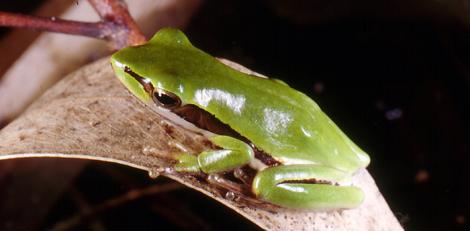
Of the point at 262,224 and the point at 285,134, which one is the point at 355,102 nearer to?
the point at 285,134

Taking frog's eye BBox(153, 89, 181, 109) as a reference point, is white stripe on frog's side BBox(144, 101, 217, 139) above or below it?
below

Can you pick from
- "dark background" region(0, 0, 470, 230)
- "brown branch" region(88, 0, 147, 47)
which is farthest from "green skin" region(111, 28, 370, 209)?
"dark background" region(0, 0, 470, 230)

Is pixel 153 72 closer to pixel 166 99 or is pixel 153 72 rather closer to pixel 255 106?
pixel 166 99

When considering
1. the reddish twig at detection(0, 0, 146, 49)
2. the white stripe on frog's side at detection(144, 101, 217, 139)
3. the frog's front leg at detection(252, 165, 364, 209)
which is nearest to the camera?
the frog's front leg at detection(252, 165, 364, 209)

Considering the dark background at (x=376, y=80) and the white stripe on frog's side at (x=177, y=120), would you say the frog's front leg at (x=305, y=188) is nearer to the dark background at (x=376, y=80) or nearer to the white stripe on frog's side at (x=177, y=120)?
the white stripe on frog's side at (x=177, y=120)

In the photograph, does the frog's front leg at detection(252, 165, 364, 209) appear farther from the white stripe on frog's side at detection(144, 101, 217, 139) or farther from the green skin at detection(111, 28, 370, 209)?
the white stripe on frog's side at detection(144, 101, 217, 139)

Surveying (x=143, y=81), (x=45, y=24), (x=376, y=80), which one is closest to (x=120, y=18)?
(x=45, y=24)
